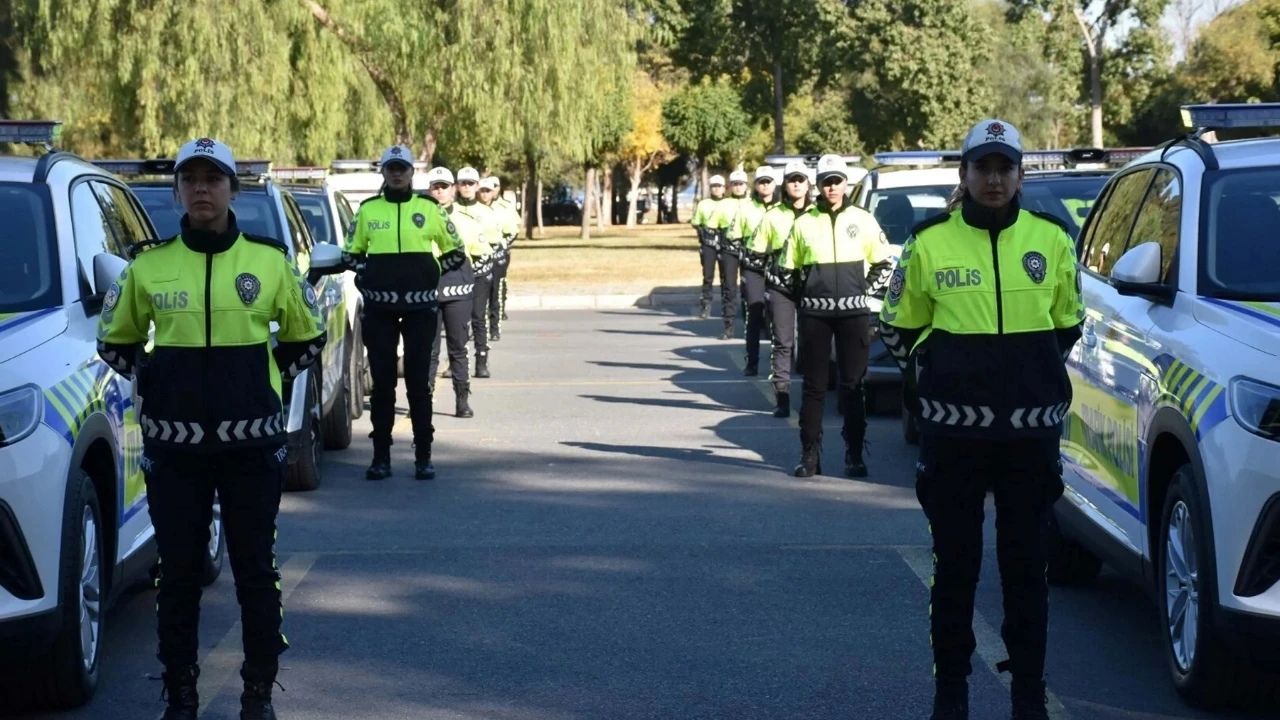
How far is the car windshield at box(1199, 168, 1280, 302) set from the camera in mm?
6383

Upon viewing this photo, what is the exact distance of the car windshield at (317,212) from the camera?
14.7 m

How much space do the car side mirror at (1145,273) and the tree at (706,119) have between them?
2567 inches

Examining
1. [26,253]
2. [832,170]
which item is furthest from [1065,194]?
[26,253]

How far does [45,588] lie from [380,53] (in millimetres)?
26257

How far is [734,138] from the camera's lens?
237 ft

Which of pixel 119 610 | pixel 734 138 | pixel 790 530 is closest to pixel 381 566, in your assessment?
pixel 119 610

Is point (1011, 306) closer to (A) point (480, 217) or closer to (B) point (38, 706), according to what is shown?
(B) point (38, 706)

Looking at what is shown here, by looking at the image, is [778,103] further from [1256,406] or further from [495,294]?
[1256,406]

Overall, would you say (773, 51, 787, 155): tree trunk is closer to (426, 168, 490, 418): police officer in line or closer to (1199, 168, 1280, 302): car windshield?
(426, 168, 490, 418): police officer in line

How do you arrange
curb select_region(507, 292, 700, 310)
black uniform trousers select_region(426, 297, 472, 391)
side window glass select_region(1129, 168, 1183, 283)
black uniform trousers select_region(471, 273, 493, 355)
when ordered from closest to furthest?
side window glass select_region(1129, 168, 1183, 283)
black uniform trousers select_region(426, 297, 472, 391)
black uniform trousers select_region(471, 273, 493, 355)
curb select_region(507, 292, 700, 310)

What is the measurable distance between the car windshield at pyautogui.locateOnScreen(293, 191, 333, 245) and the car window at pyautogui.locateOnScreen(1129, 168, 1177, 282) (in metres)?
8.61

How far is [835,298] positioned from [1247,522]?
561cm

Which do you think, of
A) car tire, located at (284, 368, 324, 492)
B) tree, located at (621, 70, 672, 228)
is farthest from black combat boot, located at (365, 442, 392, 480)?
tree, located at (621, 70, 672, 228)

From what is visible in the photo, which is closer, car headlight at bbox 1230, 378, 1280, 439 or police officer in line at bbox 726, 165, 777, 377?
car headlight at bbox 1230, 378, 1280, 439
